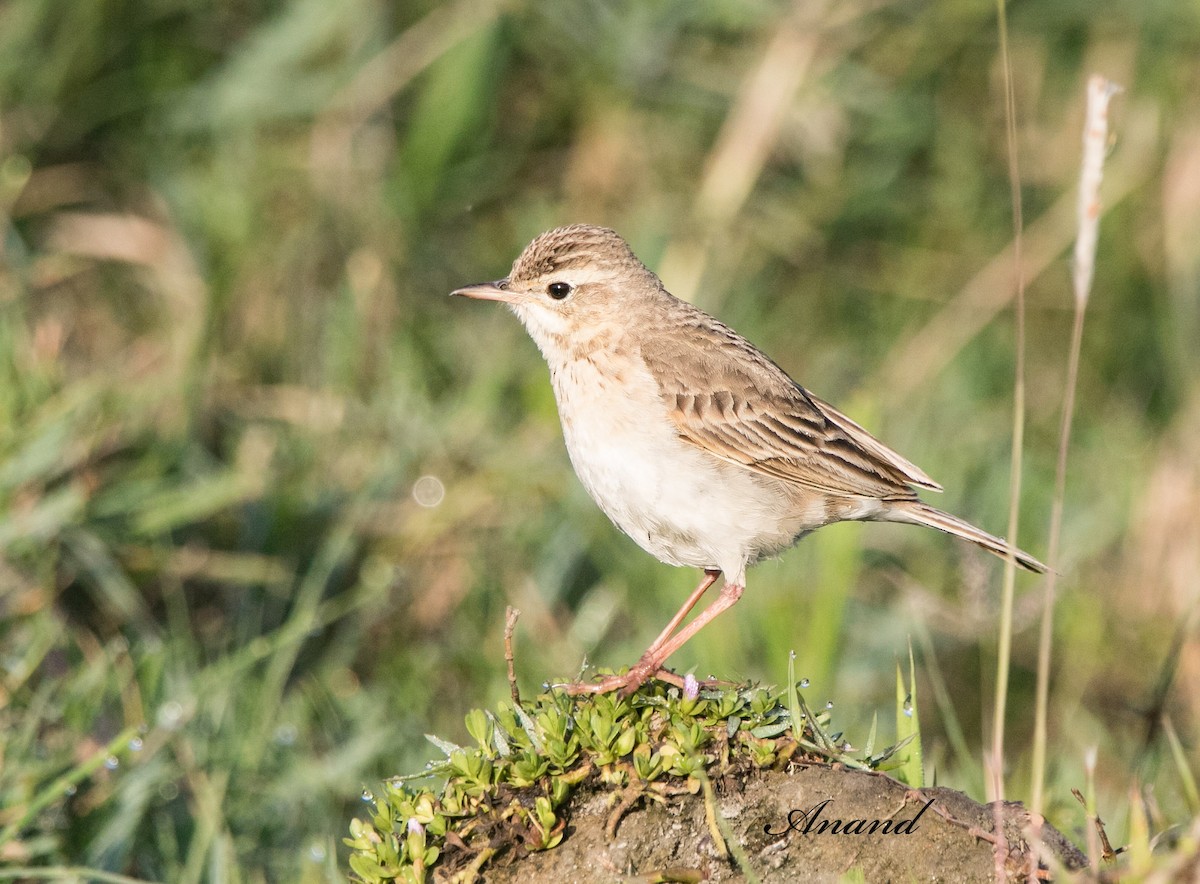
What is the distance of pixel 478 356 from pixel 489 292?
3.10 metres

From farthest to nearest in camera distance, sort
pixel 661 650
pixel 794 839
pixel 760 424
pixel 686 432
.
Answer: pixel 760 424 → pixel 686 432 → pixel 661 650 → pixel 794 839

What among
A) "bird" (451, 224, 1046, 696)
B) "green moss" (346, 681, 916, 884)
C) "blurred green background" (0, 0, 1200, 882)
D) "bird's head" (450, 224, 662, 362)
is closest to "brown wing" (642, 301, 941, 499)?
"bird" (451, 224, 1046, 696)

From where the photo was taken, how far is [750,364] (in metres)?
5.45

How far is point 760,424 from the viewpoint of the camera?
17.4 ft

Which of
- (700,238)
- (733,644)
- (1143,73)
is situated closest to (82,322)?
(700,238)

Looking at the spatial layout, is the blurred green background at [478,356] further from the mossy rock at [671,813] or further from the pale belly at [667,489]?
the mossy rock at [671,813]

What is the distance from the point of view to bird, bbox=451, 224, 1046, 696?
493cm

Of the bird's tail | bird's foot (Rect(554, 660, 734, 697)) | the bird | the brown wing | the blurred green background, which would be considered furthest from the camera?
the blurred green background

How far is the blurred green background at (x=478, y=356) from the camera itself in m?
6.33

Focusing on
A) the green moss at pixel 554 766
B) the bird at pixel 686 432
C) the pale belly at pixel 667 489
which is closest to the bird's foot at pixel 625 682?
the green moss at pixel 554 766

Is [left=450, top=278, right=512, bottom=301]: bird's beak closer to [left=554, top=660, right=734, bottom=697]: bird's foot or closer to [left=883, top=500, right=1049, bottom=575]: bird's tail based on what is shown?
[left=883, top=500, right=1049, bottom=575]: bird's tail

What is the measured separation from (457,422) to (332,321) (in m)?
1.08

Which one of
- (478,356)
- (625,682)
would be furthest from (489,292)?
(478,356)

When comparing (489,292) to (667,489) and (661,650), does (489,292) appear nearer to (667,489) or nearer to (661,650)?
(667,489)
